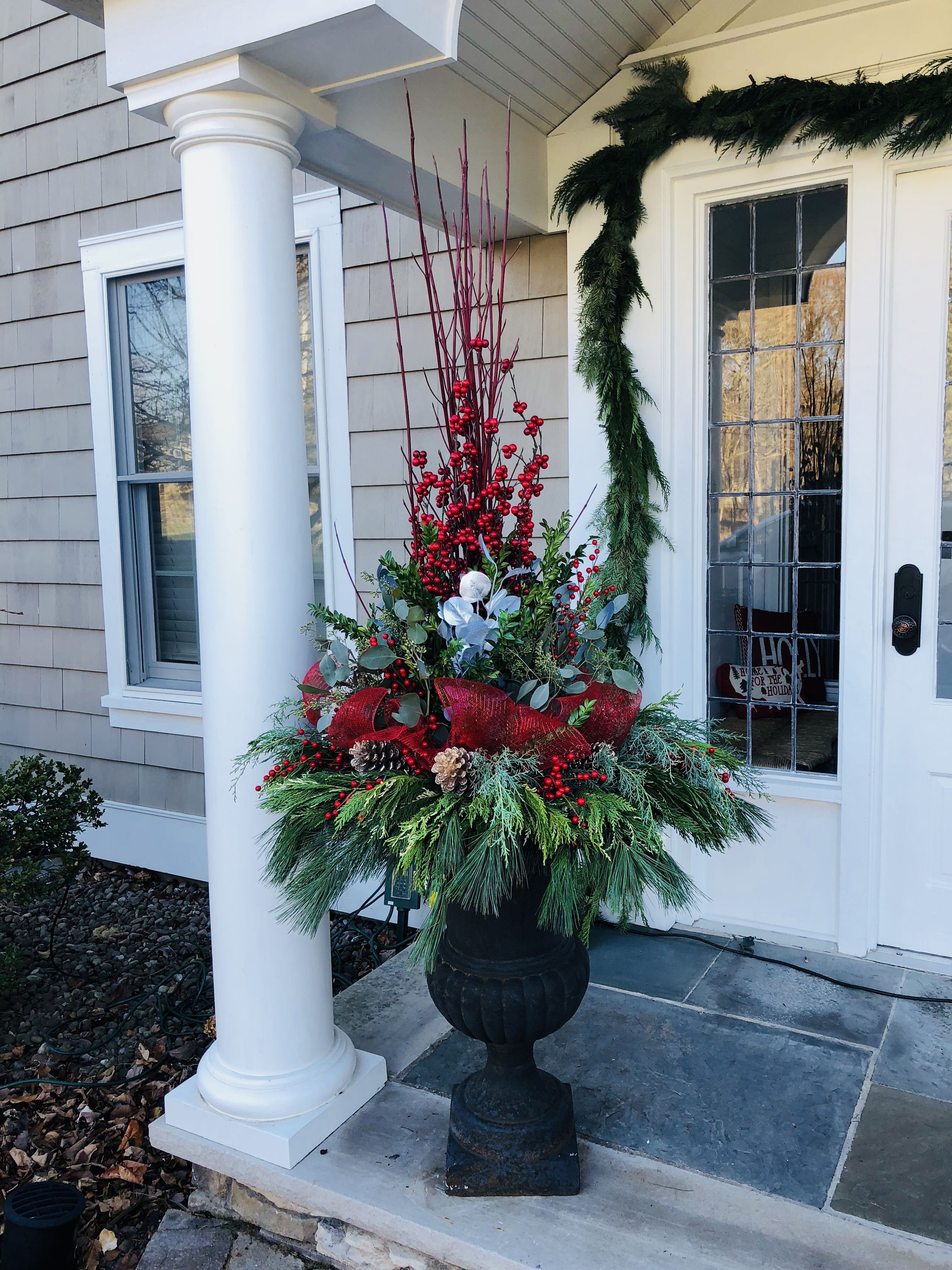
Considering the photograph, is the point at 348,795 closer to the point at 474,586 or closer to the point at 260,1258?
the point at 474,586

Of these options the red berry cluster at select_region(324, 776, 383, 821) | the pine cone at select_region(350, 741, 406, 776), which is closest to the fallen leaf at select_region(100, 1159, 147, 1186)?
the red berry cluster at select_region(324, 776, 383, 821)

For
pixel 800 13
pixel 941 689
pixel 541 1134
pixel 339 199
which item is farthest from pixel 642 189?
pixel 541 1134

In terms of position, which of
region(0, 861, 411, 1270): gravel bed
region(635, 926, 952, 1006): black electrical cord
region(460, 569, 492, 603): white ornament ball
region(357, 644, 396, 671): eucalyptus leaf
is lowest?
region(0, 861, 411, 1270): gravel bed

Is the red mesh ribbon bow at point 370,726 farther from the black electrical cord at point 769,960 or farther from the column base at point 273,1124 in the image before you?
the black electrical cord at point 769,960

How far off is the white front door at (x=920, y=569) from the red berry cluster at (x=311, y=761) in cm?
168

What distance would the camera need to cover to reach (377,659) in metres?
→ 1.70

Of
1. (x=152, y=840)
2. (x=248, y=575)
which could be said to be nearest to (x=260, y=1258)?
(x=248, y=575)

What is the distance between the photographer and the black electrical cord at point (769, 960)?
2.63 metres

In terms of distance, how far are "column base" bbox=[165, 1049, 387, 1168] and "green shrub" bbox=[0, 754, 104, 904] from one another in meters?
1.13

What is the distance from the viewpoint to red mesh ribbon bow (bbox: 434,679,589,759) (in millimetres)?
1593

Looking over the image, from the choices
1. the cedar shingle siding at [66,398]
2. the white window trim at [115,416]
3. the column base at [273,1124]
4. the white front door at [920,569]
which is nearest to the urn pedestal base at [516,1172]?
the column base at [273,1124]

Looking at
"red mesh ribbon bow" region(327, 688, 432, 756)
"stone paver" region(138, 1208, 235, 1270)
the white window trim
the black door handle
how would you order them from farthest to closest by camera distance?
1. the white window trim
2. the black door handle
3. "stone paver" region(138, 1208, 235, 1270)
4. "red mesh ribbon bow" region(327, 688, 432, 756)

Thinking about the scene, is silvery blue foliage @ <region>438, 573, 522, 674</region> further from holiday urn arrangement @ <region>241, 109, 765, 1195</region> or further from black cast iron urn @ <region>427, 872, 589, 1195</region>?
black cast iron urn @ <region>427, 872, 589, 1195</region>

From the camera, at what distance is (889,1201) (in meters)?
1.87
